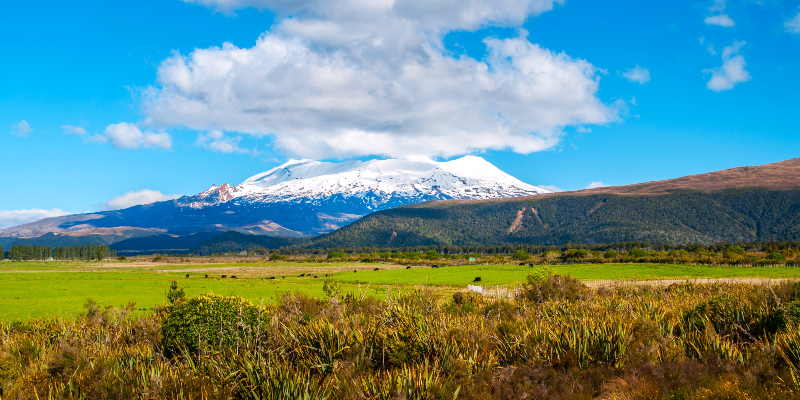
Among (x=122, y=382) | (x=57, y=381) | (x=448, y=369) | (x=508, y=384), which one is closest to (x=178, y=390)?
(x=122, y=382)

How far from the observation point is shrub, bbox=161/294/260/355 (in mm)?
11352

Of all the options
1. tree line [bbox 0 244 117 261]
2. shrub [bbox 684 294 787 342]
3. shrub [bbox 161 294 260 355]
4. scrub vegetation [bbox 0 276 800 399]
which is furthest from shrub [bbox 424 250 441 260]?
scrub vegetation [bbox 0 276 800 399]

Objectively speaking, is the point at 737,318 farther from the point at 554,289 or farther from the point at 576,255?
the point at 576,255

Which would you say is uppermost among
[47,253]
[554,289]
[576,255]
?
[47,253]

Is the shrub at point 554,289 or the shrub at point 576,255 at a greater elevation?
the shrub at point 554,289

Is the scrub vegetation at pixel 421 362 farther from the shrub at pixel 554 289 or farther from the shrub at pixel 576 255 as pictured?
the shrub at pixel 576 255

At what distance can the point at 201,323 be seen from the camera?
11.5 m

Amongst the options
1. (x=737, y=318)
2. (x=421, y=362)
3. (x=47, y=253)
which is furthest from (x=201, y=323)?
(x=47, y=253)

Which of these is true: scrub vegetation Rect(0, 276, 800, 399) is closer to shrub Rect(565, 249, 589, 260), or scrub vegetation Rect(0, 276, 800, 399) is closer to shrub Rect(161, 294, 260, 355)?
shrub Rect(161, 294, 260, 355)

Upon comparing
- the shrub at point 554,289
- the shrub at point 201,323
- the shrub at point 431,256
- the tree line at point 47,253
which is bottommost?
the shrub at point 431,256

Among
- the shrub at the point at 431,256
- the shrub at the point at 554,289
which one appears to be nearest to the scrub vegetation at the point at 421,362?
the shrub at the point at 554,289

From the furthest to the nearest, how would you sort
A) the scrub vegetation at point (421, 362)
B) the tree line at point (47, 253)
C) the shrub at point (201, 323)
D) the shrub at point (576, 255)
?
the tree line at point (47, 253)
the shrub at point (576, 255)
the shrub at point (201, 323)
the scrub vegetation at point (421, 362)

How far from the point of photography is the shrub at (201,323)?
1135cm

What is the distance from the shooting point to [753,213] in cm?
18612
